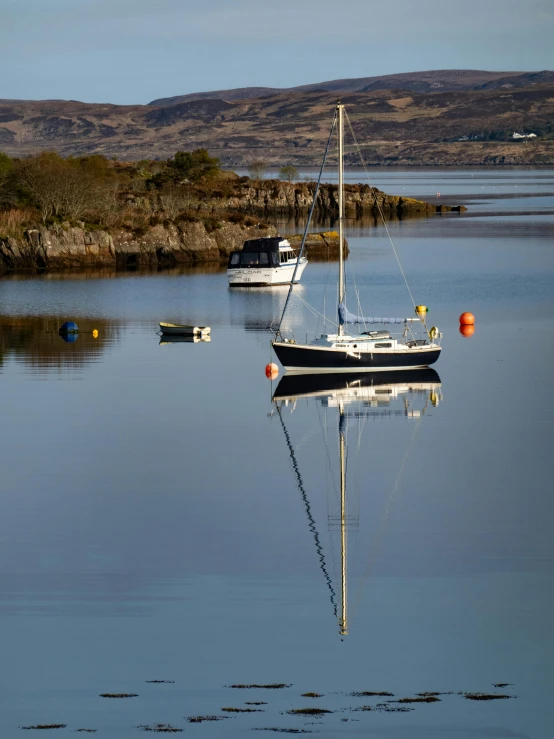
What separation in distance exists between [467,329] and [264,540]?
23.5 metres

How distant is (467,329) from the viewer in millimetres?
42031

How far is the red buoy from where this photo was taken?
4122 centimetres

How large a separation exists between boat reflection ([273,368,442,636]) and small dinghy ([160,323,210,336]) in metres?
8.06

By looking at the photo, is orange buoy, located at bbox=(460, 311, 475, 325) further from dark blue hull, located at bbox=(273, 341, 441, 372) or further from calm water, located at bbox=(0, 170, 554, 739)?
dark blue hull, located at bbox=(273, 341, 441, 372)

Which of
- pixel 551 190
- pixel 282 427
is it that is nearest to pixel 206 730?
pixel 282 427

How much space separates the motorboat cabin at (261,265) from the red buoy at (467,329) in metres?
15.6

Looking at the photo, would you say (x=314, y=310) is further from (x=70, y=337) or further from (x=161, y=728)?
(x=161, y=728)

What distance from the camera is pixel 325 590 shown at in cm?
1728

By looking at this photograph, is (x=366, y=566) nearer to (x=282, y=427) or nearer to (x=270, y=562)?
(x=270, y=562)

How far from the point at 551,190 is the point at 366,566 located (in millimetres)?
142425

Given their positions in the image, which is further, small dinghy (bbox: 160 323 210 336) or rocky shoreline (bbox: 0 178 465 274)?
rocky shoreline (bbox: 0 178 465 274)

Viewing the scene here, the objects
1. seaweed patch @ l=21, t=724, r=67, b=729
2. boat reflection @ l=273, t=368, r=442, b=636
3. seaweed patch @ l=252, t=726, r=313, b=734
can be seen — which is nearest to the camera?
seaweed patch @ l=252, t=726, r=313, b=734

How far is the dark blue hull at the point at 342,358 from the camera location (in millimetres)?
33000

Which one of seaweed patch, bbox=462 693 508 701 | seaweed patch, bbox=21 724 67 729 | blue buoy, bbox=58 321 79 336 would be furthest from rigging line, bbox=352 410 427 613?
blue buoy, bbox=58 321 79 336
